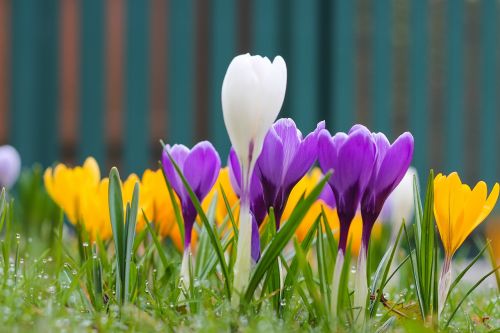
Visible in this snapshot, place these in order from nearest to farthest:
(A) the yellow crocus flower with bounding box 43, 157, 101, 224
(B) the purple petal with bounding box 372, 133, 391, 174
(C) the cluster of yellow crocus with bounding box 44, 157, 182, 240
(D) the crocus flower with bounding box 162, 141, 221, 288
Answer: (B) the purple petal with bounding box 372, 133, 391, 174 → (D) the crocus flower with bounding box 162, 141, 221, 288 → (C) the cluster of yellow crocus with bounding box 44, 157, 182, 240 → (A) the yellow crocus flower with bounding box 43, 157, 101, 224

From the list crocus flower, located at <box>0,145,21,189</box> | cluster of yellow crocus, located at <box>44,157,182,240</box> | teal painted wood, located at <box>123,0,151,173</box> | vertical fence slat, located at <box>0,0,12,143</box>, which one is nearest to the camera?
cluster of yellow crocus, located at <box>44,157,182,240</box>

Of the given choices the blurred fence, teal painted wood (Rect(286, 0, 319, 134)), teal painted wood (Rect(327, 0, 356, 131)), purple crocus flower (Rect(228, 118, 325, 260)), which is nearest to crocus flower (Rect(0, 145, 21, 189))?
purple crocus flower (Rect(228, 118, 325, 260))

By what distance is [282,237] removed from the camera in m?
0.74

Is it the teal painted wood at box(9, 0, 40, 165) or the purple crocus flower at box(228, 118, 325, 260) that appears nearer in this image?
the purple crocus flower at box(228, 118, 325, 260)

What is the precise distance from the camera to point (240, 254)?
77cm

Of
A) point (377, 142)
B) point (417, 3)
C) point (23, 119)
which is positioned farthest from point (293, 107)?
point (377, 142)

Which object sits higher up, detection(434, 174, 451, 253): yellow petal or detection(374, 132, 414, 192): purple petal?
detection(374, 132, 414, 192): purple petal

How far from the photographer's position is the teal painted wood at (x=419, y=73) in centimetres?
534

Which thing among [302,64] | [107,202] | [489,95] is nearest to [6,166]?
[107,202]

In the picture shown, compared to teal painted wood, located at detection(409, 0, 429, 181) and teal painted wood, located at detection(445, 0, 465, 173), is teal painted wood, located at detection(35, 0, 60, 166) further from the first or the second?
teal painted wood, located at detection(445, 0, 465, 173)

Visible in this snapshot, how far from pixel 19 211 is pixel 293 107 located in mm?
3159

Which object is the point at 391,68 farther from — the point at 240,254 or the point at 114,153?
the point at 240,254

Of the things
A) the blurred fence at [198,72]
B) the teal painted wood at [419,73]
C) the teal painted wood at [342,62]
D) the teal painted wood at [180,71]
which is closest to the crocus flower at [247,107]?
the blurred fence at [198,72]

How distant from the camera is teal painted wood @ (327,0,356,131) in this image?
5.03 m
